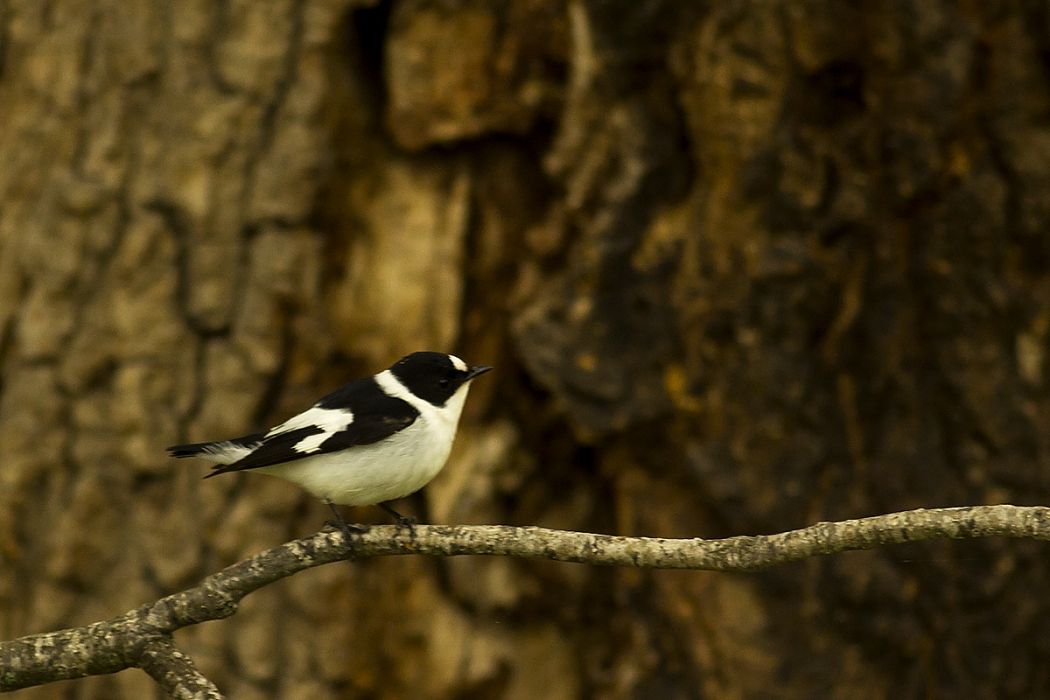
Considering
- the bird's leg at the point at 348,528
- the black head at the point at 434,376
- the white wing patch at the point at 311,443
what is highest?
the black head at the point at 434,376

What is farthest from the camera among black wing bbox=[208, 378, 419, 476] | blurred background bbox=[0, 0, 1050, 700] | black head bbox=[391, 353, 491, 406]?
blurred background bbox=[0, 0, 1050, 700]

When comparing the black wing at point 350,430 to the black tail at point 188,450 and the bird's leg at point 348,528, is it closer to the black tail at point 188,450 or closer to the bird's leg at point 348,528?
the black tail at point 188,450

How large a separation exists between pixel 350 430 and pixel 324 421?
0.09 metres

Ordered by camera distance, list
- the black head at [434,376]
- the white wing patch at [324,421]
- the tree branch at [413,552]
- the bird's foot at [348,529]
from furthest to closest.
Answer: the black head at [434,376] → the white wing patch at [324,421] → the bird's foot at [348,529] → the tree branch at [413,552]

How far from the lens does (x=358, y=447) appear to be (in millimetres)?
3738

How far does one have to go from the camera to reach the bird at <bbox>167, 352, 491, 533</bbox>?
12.1 feet

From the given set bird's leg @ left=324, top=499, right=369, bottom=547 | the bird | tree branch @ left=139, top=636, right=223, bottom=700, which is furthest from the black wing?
tree branch @ left=139, top=636, right=223, bottom=700

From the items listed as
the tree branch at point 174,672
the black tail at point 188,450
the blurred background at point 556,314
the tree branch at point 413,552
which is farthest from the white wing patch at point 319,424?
the blurred background at point 556,314

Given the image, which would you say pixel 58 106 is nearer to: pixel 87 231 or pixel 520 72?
pixel 87 231

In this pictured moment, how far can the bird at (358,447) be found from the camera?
3.67 m

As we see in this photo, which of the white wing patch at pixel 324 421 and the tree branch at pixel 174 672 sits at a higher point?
the white wing patch at pixel 324 421

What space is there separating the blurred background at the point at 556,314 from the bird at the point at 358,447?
2.78 ft

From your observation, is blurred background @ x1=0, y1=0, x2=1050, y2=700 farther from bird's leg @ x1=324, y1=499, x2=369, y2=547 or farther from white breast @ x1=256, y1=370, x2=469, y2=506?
bird's leg @ x1=324, y1=499, x2=369, y2=547

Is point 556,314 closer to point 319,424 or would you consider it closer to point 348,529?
point 319,424
